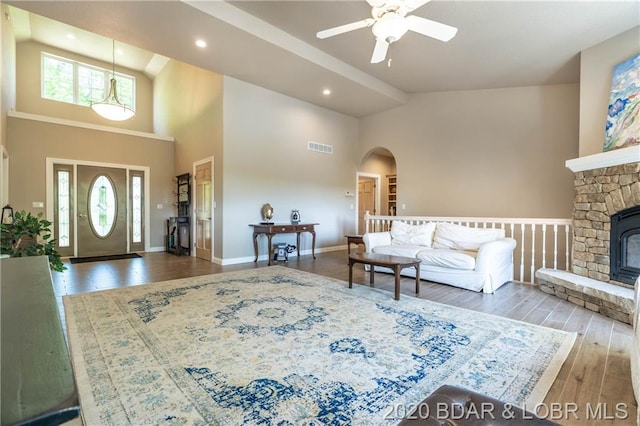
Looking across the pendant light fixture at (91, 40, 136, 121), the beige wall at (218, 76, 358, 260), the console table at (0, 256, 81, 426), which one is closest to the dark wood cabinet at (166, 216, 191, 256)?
the beige wall at (218, 76, 358, 260)

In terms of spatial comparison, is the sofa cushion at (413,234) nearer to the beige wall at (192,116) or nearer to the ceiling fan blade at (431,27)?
the ceiling fan blade at (431,27)

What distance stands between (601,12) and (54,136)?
9.51 m

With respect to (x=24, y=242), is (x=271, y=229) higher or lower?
lower

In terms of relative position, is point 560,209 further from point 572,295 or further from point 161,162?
point 161,162

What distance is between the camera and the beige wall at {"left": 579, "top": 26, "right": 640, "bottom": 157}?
3.84m

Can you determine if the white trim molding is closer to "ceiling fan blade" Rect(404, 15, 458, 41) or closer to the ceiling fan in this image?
the ceiling fan

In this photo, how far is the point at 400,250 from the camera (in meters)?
4.69

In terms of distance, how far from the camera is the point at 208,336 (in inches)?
96.7

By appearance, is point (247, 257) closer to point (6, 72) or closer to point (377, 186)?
point (377, 186)

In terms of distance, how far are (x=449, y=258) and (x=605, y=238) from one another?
1717 mm

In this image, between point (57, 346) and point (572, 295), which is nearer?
point (57, 346)

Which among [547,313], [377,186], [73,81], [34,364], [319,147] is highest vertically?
[73,81]

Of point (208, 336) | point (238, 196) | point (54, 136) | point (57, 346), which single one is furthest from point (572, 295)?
point (54, 136)

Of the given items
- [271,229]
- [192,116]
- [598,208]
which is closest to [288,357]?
[271,229]
